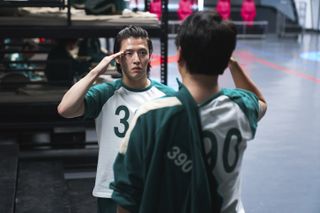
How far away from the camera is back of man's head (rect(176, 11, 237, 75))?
1.39m

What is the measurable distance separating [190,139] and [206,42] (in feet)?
0.90

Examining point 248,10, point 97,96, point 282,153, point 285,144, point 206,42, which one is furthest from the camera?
point 248,10

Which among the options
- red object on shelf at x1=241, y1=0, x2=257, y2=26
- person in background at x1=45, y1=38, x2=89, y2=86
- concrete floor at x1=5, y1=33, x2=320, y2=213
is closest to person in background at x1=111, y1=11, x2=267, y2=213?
concrete floor at x1=5, y1=33, x2=320, y2=213

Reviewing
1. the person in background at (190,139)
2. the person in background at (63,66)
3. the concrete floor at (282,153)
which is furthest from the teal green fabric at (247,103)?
the person in background at (63,66)

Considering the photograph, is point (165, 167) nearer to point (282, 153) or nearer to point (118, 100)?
point (118, 100)

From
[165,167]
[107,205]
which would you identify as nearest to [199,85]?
[165,167]

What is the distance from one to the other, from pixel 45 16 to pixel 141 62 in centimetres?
235

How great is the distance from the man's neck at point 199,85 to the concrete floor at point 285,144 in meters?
2.79

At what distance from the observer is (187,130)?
1422mm

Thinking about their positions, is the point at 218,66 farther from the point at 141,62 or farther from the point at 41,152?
the point at 41,152

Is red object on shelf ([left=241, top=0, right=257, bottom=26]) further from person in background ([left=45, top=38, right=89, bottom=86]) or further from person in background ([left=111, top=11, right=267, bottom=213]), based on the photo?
person in background ([left=111, top=11, right=267, bottom=213])

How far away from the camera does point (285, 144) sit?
5953 millimetres

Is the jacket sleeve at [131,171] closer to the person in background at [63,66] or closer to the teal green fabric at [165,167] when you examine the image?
the teal green fabric at [165,167]

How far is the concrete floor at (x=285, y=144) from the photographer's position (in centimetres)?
433
